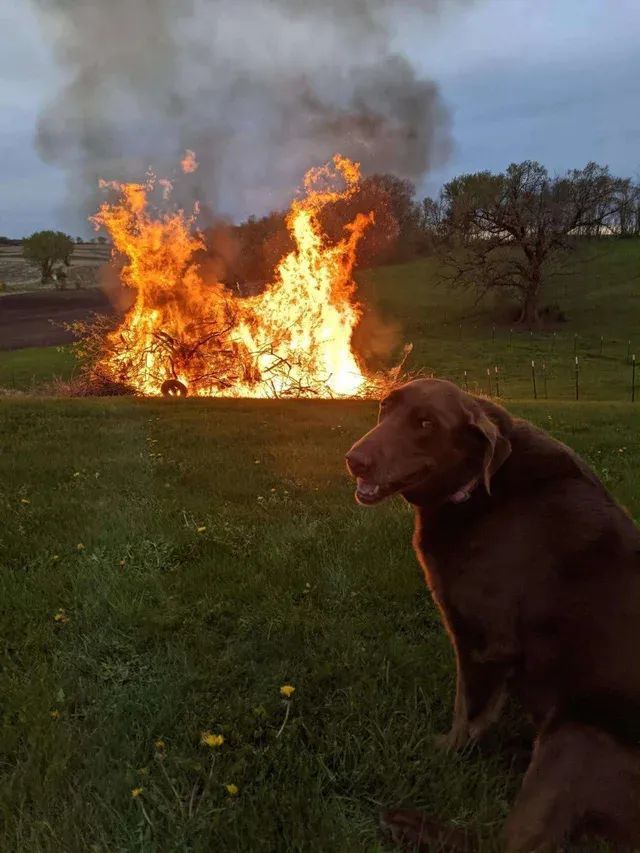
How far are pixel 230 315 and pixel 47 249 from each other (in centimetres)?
6750

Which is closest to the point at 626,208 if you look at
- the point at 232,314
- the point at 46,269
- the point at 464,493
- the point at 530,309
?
the point at 530,309

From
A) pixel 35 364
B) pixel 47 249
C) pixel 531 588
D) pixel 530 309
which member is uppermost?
pixel 47 249

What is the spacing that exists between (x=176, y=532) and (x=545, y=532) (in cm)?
372

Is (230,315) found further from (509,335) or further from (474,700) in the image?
(509,335)

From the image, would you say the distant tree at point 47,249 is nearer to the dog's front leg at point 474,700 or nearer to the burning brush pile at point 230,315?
the burning brush pile at point 230,315

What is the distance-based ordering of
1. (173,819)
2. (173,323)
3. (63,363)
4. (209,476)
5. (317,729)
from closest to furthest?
1. (173,819)
2. (317,729)
3. (209,476)
4. (173,323)
5. (63,363)

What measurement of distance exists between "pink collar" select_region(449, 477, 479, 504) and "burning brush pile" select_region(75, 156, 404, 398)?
48.5ft

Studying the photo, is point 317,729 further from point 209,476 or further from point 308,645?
point 209,476

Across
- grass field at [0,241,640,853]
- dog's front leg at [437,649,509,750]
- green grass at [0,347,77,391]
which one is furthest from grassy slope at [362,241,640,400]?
dog's front leg at [437,649,509,750]

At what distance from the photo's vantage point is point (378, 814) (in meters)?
2.59

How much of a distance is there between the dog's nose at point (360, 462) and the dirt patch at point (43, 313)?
35.0m

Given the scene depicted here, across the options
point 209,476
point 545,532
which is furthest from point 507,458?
point 209,476

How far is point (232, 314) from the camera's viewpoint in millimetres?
18141

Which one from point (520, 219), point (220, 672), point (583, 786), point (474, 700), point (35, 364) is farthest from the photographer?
point (520, 219)
